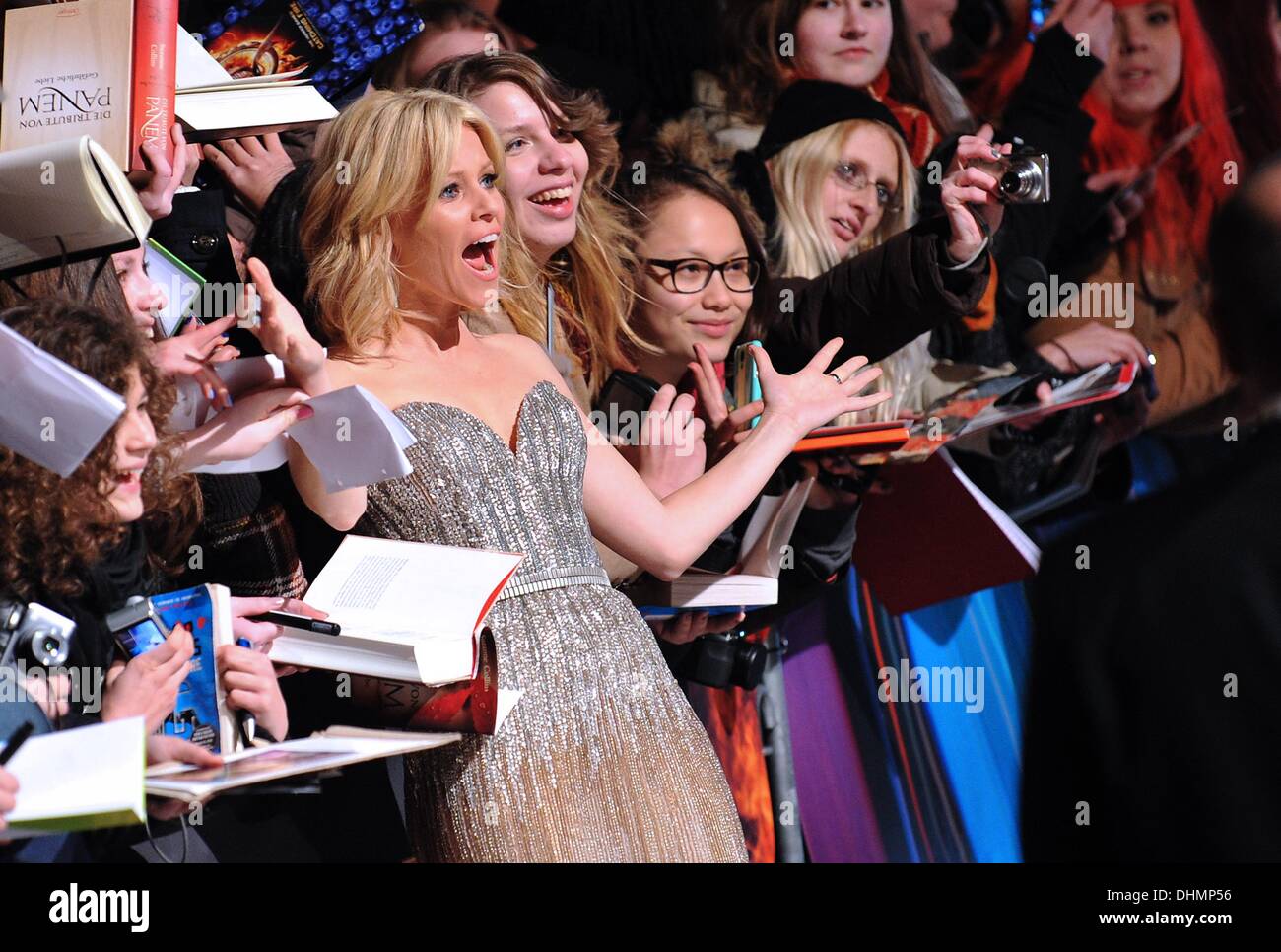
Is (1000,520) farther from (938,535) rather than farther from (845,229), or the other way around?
(845,229)

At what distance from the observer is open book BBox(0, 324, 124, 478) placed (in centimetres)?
196

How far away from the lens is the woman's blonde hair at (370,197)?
8.62ft

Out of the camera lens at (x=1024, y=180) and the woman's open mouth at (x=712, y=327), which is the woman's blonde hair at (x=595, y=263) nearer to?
the woman's open mouth at (x=712, y=327)

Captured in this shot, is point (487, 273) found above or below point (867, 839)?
above

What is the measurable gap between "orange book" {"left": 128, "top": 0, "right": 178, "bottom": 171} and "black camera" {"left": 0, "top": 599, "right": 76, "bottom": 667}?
2.74 ft

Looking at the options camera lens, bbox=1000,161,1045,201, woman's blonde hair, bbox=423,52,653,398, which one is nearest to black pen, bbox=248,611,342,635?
woman's blonde hair, bbox=423,52,653,398

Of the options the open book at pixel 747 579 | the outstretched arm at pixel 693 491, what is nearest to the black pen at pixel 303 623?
the outstretched arm at pixel 693 491

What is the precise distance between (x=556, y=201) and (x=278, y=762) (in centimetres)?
157

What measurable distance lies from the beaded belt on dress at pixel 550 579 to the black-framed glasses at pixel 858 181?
5.17ft

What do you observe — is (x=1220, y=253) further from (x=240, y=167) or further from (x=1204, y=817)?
(x=240, y=167)

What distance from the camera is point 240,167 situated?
9.79 ft

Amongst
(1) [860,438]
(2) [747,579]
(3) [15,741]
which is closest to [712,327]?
(1) [860,438]
